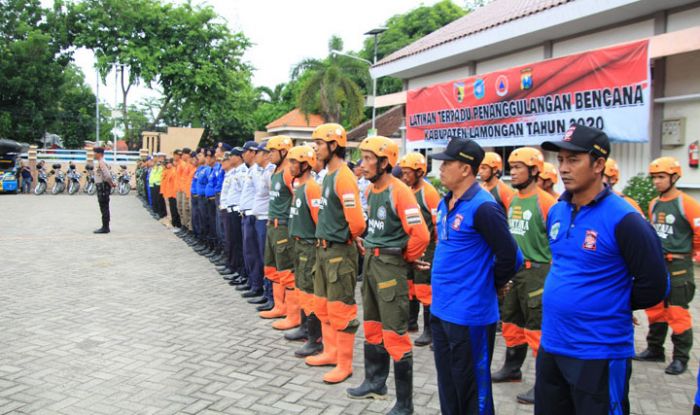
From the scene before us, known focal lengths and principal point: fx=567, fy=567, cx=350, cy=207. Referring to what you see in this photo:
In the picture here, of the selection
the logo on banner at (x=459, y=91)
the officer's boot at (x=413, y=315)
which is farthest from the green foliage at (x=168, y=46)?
the officer's boot at (x=413, y=315)

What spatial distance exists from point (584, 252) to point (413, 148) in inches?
599

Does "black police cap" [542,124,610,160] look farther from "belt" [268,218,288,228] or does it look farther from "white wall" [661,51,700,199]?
"white wall" [661,51,700,199]

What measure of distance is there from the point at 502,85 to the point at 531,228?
9.56 metres

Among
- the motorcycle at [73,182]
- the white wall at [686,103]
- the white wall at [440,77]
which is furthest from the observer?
the motorcycle at [73,182]

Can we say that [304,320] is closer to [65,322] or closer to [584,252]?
[65,322]

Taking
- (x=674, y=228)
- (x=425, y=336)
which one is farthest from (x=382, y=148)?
(x=674, y=228)

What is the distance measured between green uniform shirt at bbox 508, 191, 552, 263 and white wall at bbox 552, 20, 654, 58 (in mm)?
7678

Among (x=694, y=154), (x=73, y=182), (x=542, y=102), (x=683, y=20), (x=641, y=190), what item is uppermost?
(x=683, y=20)

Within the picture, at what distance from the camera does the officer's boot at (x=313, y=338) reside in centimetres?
577

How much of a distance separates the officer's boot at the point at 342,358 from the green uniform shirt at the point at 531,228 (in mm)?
1728

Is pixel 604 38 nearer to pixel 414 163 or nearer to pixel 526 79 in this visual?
pixel 526 79

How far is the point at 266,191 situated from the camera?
752 cm

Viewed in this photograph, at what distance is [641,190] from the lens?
10.6m

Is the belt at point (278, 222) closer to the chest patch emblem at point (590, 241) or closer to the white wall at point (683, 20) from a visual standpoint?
the chest patch emblem at point (590, 241)
